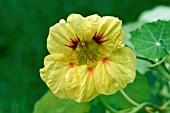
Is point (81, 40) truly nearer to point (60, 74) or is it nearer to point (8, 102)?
point (60, 74)

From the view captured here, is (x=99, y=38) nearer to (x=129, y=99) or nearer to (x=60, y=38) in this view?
(x=60, y=38)

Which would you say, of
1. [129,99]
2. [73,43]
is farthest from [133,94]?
[73,43]

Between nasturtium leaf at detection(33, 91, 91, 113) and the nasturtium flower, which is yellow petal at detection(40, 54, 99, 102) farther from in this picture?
nasturtium leaf at detection(33, 91, 91, 113)

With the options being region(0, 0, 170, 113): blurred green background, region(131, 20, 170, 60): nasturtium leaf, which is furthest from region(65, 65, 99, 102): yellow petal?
region(0, 0, 170, 113): blurred green background

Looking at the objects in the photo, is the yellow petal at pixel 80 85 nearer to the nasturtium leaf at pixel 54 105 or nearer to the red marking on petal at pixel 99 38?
the red marking on petal at pixel 99 38

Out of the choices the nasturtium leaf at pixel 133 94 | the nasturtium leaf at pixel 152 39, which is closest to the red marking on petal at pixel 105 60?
the nasturtium leaf at pixel 152 39

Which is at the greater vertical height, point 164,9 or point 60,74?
point 60,74

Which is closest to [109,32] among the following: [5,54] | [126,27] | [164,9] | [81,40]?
[81,40]
